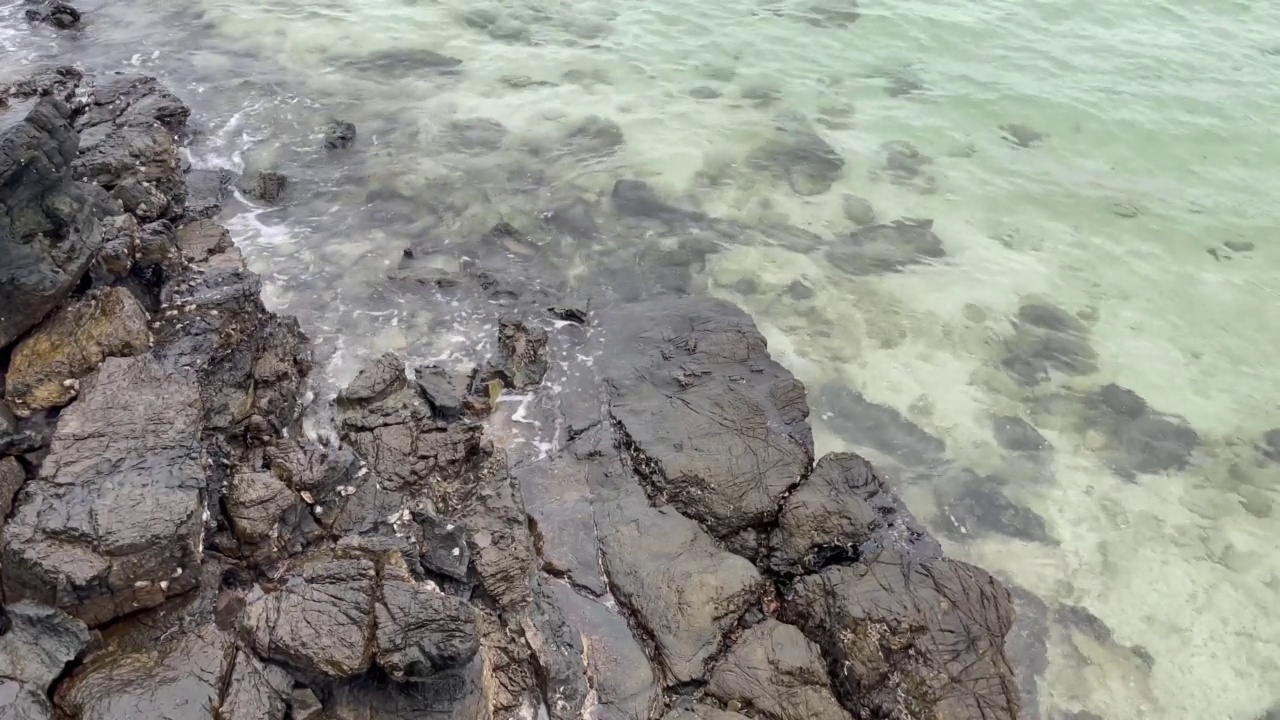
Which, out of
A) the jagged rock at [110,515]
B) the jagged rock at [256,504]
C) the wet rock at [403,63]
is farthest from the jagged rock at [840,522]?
the wet rock at [403,63]

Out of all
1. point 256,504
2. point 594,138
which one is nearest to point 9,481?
point 256,504

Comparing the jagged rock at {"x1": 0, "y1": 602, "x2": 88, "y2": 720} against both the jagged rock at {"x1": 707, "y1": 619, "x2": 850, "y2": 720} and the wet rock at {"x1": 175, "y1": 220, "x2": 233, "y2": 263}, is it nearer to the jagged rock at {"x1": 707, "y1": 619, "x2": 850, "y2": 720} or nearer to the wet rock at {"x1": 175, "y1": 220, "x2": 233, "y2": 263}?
the jagged rock at {"x1": 707, "y1": 619, "x2": 850, "y2": 720}

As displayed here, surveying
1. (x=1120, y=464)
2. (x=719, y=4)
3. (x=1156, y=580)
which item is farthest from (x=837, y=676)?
(x=719, y=4)

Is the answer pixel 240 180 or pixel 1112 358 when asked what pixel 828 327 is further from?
pixel 240 180

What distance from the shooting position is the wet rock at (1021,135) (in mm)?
17109

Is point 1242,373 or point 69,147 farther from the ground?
point 69,147

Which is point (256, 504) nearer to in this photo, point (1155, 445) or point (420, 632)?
point (420, 632)

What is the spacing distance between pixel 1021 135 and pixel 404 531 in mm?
15707

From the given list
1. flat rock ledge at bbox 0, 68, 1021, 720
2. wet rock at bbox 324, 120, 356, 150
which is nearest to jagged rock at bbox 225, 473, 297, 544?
flat rock ledge at bbox 0, 68, 1021, 720

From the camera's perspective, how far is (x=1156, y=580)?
9.66 metres

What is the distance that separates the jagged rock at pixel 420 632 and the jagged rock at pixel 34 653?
7.74ft

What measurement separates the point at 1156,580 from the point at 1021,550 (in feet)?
5.34

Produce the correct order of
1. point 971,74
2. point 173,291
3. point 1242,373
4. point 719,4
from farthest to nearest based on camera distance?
point 719,4
point 971,74
point 1242,373
point 173,291

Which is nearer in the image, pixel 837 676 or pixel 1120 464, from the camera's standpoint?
pixel 837 676
